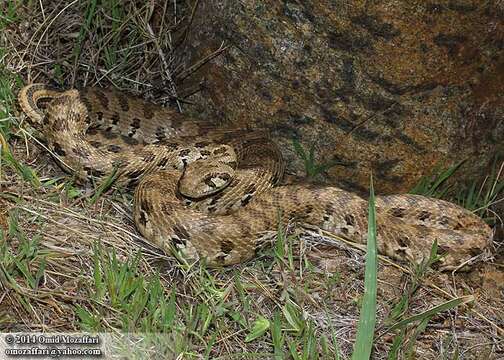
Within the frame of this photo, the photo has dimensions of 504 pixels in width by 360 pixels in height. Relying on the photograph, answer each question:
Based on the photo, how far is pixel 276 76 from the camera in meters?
6.33

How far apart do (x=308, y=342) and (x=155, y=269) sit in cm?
140

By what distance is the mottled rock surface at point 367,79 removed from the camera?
576 cm

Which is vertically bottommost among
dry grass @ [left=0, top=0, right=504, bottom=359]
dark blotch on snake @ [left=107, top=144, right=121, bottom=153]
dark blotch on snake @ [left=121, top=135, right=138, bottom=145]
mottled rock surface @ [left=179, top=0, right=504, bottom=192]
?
dry grass @ [left=0, top=0, right=504, bottom=359]

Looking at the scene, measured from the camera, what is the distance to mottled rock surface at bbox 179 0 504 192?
5.76 meters

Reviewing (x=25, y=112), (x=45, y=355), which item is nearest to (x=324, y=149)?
(x=25, y=112)

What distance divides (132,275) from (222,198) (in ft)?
5.25

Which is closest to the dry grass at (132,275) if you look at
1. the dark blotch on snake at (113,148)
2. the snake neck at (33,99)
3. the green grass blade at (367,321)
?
the snake neck at (33,99)

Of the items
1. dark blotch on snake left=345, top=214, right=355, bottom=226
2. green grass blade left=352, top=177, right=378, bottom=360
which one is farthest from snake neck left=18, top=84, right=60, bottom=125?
green grass blade left=352, top=177, right=378, bottom=360

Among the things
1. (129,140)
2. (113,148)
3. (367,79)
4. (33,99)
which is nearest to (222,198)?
(113,148)

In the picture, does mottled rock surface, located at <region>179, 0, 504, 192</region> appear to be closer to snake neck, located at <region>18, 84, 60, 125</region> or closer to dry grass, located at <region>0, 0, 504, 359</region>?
dry grass, located at <region>0, 0, 504, 359</region>

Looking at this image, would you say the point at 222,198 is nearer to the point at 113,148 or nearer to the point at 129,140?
the point at 113,148

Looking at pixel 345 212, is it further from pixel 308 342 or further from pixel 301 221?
pixel 308 342

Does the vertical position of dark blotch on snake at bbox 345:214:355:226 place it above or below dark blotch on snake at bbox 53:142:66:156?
below

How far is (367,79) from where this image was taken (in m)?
6.04
